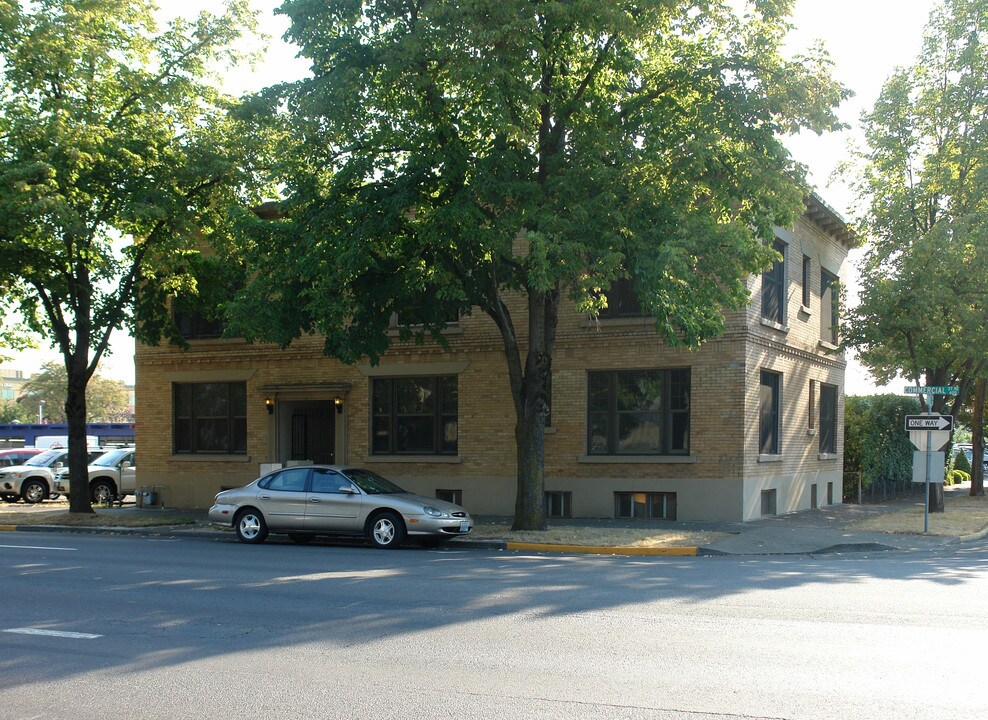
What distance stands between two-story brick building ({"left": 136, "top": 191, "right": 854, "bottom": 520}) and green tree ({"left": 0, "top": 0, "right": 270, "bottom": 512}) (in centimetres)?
424

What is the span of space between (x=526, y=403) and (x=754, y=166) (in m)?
5.62

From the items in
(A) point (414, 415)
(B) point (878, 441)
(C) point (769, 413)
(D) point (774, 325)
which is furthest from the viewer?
(B) point (878, 441)

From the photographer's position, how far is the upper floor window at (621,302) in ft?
71.0

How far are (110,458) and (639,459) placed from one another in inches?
646

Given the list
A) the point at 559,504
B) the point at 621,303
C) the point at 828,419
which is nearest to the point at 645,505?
the point at 559,504

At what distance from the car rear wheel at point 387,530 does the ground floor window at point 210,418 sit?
34.6 ft

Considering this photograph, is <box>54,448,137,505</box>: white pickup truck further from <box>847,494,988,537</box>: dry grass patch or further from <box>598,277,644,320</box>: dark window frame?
<box>847,494,988,537</box>: dry grass patch

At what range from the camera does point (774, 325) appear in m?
22.2

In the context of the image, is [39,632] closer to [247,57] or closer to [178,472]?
[247,57]

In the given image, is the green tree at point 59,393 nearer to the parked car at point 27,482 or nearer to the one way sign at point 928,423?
the parked car at point 27,482

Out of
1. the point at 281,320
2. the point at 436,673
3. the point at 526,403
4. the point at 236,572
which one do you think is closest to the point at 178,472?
the point at 281,320

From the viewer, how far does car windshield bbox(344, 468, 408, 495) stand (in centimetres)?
1673

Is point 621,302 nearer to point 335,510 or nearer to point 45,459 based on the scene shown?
point 335,510

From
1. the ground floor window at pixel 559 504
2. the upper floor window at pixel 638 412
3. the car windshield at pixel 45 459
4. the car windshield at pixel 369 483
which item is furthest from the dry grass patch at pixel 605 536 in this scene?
the car windshield at pixel 45 459
